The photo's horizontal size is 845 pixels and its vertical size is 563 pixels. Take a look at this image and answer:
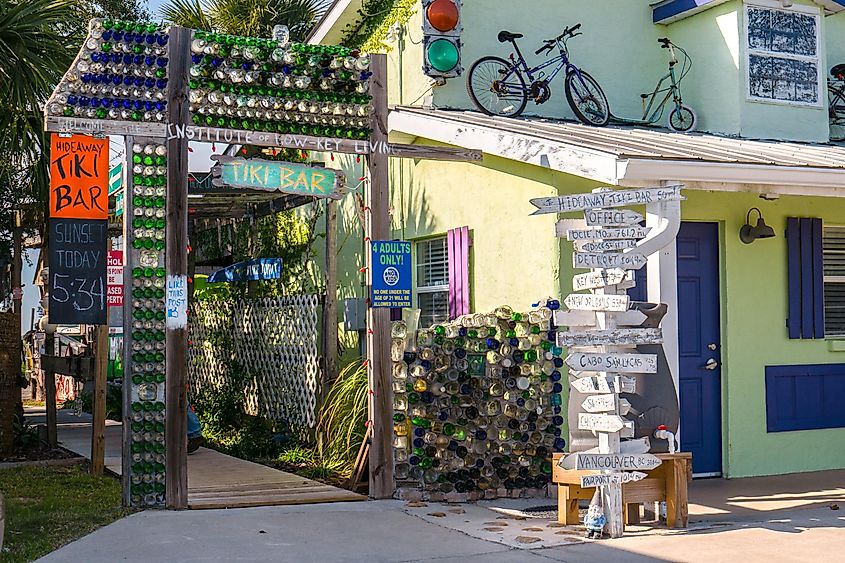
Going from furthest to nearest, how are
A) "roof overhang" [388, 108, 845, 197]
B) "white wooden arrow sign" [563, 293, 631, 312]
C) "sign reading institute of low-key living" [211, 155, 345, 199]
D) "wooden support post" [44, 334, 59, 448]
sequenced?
"wooden support post" [44, 334, 59, 448] < "sign reading institute of low-key living" [211, 155, 345, 199] < "roof overhang" [388, 108, 845, 197] < "white wooden arrow sign" [563, 293, 631, 312]

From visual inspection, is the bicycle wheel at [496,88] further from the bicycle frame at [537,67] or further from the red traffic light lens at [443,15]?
the red traffic light lens at [443,15]

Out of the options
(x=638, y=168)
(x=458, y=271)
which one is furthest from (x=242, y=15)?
(x=638, y=168)

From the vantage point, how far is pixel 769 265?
388 inches

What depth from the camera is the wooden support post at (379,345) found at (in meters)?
8.46

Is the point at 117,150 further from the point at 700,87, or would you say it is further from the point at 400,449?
the point at 700,87

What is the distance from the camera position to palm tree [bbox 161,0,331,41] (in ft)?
59.0

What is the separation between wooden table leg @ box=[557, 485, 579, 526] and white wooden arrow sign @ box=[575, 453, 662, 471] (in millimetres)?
510

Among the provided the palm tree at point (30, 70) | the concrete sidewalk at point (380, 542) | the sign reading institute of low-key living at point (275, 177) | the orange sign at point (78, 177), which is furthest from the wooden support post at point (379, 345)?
the palm tree at point (30, 70)

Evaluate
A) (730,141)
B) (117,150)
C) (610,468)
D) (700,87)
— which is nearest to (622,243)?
(610,468)

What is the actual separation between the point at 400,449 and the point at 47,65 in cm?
503

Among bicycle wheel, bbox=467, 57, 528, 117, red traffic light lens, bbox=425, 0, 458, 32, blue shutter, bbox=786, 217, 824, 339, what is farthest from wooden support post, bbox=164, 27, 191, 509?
blue shutter, bbox=786, 217, 824, 339

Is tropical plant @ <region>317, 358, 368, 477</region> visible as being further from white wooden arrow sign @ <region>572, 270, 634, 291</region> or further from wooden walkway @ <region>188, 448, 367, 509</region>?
white wooden arrow sign @ <region>572, 270, 634, 291</region>

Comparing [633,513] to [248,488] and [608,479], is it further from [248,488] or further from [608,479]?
[248,488]

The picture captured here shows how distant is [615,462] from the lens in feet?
23.0
